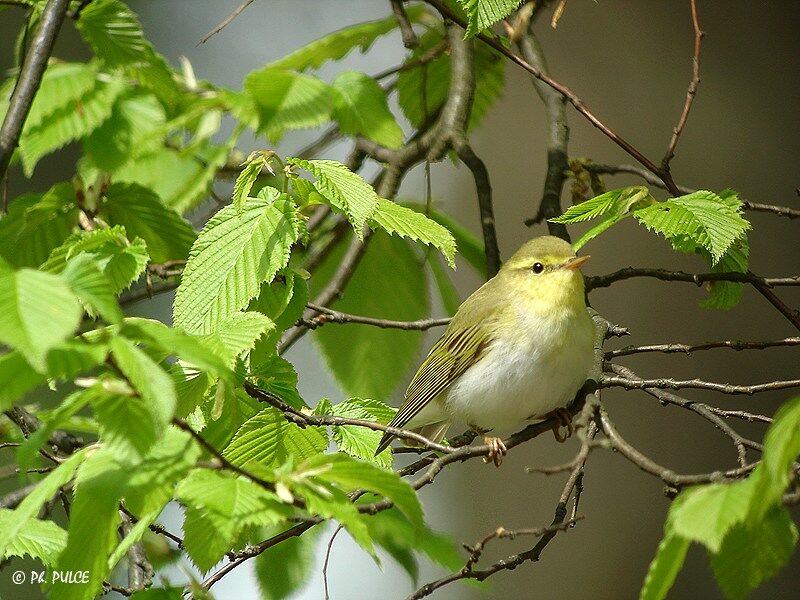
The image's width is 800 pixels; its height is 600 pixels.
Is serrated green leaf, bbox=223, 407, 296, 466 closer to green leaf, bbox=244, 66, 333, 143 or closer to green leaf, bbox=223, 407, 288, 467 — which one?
green leaf, bbox=223, 407, 288, 467

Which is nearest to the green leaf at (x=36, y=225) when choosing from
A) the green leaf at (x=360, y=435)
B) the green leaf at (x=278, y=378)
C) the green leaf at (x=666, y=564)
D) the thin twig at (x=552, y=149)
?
the green leaf at (x=278, y=378)

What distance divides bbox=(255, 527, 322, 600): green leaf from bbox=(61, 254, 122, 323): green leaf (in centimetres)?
169

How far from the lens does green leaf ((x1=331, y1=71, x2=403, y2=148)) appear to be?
11.0 ft

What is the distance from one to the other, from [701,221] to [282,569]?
1.78m

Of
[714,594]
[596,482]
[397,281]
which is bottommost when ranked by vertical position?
[714,594]

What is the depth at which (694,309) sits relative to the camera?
4301 mm

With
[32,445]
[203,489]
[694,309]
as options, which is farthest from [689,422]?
[32,445]

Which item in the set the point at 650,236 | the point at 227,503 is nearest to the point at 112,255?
the point at 227,503

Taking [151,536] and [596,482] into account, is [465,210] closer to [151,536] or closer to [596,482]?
[596,482]

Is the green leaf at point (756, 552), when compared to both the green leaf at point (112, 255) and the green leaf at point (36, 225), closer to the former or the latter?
the green leaf at point (112, 255)

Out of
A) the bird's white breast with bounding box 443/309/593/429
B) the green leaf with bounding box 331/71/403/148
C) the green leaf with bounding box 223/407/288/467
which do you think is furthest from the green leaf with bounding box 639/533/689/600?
the green leaf with bounding box 331/71/403/148

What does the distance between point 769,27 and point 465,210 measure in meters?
1.83

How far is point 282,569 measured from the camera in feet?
10.2

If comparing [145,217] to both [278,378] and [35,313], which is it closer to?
[278,378]
